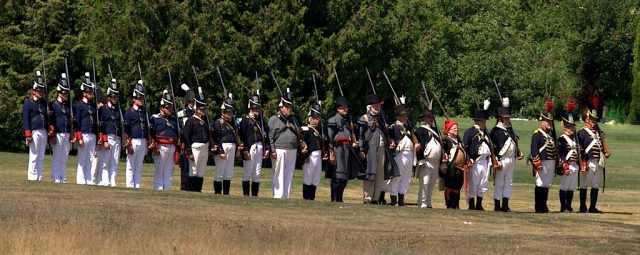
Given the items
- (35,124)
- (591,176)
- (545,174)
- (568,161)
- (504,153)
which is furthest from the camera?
(591,176)

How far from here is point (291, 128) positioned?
94.1 feet

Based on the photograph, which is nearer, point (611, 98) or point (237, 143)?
point (237, 143)

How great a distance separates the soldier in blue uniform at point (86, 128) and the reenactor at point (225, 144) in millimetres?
2072

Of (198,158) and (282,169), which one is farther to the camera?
(198,158)

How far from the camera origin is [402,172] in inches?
1146

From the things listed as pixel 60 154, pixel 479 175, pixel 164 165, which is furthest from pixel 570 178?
pixel 60 154

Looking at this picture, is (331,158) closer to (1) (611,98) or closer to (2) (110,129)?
(2) (110,129)

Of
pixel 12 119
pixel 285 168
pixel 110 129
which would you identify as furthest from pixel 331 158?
pixel 12 119

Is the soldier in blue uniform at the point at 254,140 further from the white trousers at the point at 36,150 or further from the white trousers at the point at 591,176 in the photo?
the white trousers at the point at 591,176

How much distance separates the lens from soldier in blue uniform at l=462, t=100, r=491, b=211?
29062 millimetres

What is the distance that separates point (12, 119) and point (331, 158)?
2500cm

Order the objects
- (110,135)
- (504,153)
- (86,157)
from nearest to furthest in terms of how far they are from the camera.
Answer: (86,157) → (110,135) → (504,153)

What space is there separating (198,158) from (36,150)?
275 centimetres

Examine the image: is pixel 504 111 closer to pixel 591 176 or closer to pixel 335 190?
pixel 591 176
